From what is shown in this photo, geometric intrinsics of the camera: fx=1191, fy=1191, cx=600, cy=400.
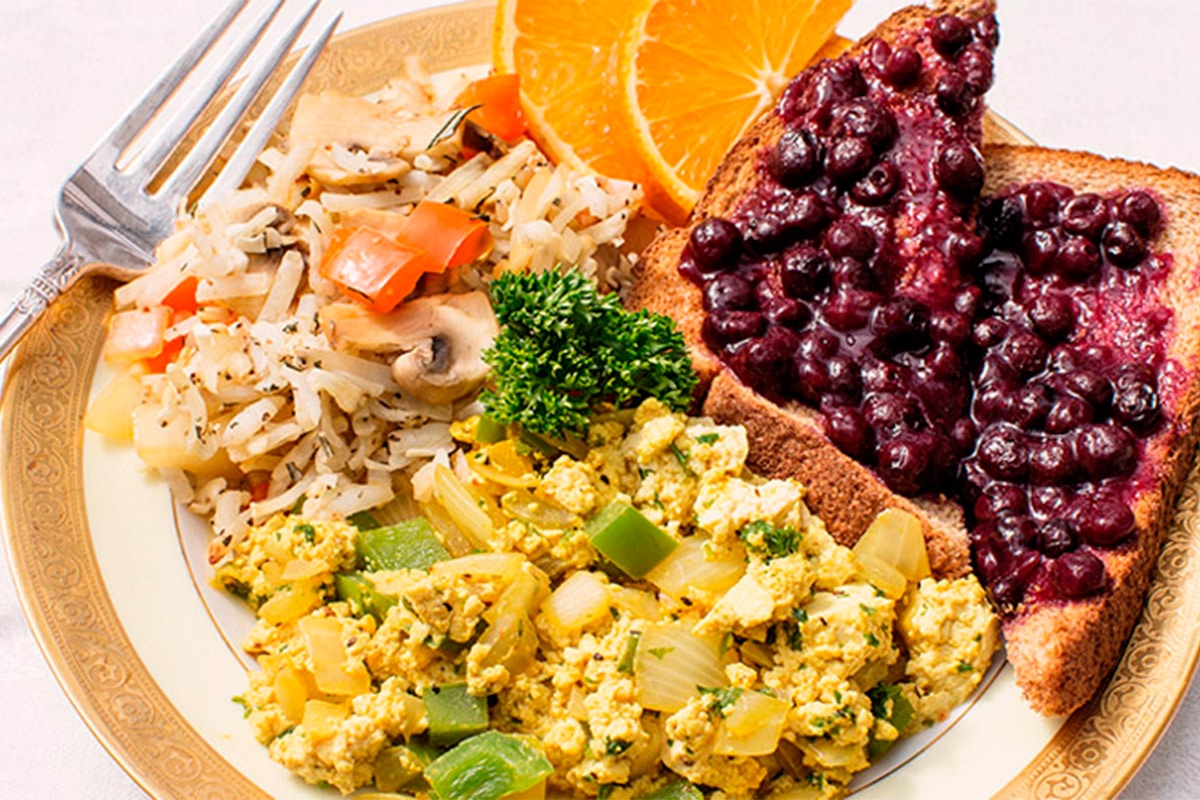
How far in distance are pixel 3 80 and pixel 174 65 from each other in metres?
1.73

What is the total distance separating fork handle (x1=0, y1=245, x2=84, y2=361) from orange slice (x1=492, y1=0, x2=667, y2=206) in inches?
67.5

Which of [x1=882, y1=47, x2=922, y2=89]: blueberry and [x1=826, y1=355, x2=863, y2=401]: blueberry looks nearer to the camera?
[x1=826, y1=355, x2=863, y2=401]: blueberry

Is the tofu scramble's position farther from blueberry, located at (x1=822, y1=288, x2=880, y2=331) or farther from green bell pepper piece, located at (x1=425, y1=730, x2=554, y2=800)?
blueberry, located at (x1=822, y1=288, x2=880, y2=331)

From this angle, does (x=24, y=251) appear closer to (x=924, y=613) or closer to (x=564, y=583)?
(x=564, y=583)

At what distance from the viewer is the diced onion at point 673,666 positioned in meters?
3.24

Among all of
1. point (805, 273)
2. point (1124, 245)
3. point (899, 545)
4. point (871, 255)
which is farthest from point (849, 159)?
point (899, 545)

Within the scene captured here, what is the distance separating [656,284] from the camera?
165 inches

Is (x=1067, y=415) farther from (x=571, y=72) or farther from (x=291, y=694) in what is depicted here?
(x=291, y=694)

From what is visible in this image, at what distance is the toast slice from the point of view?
372 cm

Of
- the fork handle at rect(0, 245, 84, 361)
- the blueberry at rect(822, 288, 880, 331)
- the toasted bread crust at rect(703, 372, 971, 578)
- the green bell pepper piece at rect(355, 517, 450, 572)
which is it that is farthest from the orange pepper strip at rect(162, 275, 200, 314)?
the blueberry at rect(822, 288, 880, 331)

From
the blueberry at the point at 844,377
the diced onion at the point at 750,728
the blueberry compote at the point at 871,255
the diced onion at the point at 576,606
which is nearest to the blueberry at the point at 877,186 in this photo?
the blueberry compote at the point at 871,255

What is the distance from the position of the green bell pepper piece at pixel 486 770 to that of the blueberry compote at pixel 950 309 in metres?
1.36

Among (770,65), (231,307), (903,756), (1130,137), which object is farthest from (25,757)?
(1130,137)

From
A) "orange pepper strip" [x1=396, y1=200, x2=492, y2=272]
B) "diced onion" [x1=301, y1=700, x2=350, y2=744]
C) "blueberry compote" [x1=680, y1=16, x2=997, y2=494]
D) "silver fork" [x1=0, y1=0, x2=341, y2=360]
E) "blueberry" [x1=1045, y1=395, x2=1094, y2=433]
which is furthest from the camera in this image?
"silver fork" [x1=0, y1=0, x2=341, y2=360]
